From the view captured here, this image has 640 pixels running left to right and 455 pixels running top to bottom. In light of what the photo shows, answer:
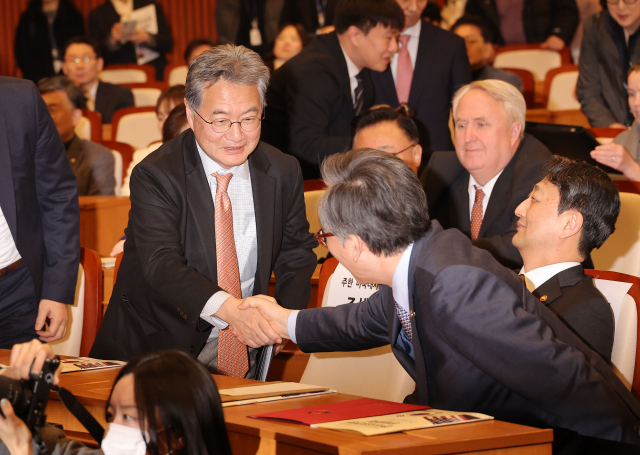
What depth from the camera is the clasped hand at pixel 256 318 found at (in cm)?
212

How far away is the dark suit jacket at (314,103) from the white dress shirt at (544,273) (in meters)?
1.72

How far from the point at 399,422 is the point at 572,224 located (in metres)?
0.98

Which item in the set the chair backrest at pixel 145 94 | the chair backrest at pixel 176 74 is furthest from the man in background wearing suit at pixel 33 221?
the chair backrest at pixel 176 74

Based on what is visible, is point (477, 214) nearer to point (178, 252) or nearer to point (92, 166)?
point (178, 252)

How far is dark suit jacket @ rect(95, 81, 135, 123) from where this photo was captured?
686 cm

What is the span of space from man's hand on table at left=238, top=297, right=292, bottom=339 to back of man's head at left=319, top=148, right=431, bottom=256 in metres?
0.46

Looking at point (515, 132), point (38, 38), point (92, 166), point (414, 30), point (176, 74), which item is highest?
point (38, 38)

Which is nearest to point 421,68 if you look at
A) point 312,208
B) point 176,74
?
point 312,208

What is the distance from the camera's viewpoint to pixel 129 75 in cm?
809

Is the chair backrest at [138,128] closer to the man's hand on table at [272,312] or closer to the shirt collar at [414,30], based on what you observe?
the shirt collar at [414,30]

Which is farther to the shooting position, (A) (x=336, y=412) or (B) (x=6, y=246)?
(B) (x=6, y=246)

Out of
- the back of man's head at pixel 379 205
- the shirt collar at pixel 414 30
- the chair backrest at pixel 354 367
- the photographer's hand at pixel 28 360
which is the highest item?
the shirt collar at pixel 414 30

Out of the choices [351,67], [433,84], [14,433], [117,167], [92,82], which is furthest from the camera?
[92,82]

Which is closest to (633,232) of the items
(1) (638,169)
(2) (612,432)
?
(1) (638,169)
